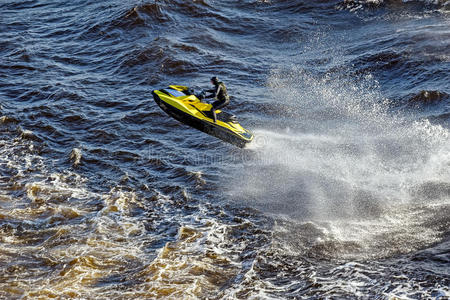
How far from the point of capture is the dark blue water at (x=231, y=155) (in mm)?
10289

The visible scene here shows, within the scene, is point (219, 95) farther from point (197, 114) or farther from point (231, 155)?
point (231, 155)

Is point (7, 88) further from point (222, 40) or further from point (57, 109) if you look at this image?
point (222, 40)

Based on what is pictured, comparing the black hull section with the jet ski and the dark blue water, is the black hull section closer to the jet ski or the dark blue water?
the jet ski

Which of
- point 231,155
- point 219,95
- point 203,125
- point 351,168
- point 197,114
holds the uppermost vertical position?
point 219,95

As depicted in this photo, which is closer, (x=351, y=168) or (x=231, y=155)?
(x=351, y=168)

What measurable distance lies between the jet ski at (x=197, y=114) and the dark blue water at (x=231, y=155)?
120 centimetres

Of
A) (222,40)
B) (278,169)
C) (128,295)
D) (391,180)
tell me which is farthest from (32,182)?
(222,40)

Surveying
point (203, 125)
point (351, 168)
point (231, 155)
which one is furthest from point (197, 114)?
point (351, 168)

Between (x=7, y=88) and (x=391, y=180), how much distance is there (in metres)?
14.1

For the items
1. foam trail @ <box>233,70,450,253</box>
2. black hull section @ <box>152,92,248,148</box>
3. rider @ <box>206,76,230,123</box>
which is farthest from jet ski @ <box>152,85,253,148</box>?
A: foam trail @ <box>233,70,450,253</box>

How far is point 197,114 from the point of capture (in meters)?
13.8

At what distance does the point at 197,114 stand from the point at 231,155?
7.57 feet

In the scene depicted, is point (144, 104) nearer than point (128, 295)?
No

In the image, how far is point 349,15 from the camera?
2550 centimetres
